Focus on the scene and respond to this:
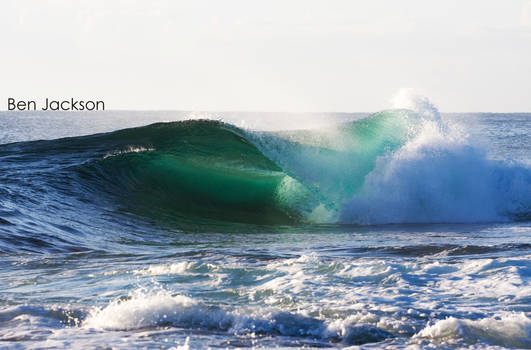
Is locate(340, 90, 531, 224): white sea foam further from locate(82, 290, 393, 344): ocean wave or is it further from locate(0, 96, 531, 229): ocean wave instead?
locate(82, 290, 393, 344): ocean wave

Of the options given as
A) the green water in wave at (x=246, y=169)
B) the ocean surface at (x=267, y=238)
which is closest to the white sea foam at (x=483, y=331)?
the ocean surface at (x=267, y=238)

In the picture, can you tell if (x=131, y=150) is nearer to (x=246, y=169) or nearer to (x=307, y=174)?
(x=246, y=169)

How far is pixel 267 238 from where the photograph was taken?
10438 millimetres

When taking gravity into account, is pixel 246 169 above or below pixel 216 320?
above

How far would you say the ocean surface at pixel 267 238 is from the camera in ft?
16.7

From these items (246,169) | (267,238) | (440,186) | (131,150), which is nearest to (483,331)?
(267,238)

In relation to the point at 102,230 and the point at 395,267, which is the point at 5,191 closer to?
the point at 102,230

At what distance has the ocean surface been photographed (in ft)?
16.7

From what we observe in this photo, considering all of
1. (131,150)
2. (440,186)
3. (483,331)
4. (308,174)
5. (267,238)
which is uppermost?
(131,150)

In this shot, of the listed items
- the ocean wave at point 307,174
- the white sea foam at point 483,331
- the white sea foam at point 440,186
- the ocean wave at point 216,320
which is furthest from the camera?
the ocean wave at point 307,174

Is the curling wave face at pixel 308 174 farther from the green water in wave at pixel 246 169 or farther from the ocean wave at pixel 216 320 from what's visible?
the ocean wave at pixel 216 320

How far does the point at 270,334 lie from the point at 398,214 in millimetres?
8337

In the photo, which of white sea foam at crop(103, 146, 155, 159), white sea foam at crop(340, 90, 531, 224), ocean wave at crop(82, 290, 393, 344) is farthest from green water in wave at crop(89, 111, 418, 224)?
ocean wave at crop(82, 290, 393, 344)

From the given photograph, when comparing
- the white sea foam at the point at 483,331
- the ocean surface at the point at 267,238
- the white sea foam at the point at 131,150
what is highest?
the white sea foam at the point at 131,150
